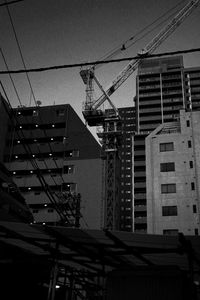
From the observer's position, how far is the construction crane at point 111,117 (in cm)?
5172

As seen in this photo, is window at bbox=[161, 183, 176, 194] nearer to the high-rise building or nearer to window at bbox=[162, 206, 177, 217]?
window at bbox=[162, 206, 177, 217]

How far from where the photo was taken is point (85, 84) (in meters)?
65.6

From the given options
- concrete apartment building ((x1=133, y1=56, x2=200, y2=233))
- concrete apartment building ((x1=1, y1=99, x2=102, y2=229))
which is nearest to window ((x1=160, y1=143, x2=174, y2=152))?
concrete apartment building ((x1=1, y1=99, x2=102, y2=229))

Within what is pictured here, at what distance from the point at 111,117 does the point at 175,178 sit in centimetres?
1824

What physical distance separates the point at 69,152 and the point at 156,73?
191ft

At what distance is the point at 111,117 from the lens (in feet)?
195

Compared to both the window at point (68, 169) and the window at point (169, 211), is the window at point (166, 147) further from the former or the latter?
the window at point (68, 169)

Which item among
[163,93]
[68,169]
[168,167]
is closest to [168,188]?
[168,167]

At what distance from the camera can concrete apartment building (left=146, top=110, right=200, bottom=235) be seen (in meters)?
44.2

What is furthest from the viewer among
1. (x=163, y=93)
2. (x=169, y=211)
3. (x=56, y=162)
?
(x=163, y=93)

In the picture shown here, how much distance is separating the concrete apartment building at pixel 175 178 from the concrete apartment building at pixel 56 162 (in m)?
16.1

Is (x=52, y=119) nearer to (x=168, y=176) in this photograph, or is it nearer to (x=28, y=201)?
(x=28, y=201)

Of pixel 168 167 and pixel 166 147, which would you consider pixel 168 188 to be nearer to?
pixel 168 167

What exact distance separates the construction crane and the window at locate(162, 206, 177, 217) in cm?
801
